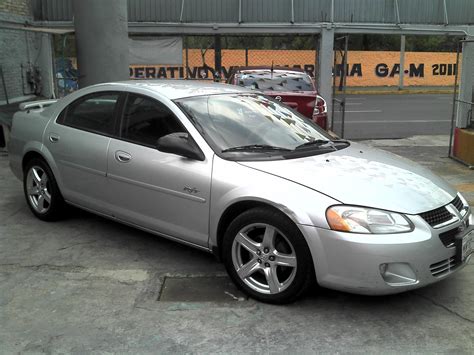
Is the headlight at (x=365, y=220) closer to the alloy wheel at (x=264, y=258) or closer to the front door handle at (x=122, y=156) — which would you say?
the alloy wheel at (x=264, y=258)

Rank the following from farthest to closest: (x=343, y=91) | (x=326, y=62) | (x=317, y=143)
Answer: (x=326, y=62) < (x=343, y=91) < (x=317, y=143)

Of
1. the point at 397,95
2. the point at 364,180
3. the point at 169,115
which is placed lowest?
the point at 397,95

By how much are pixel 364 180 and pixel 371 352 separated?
1168mm

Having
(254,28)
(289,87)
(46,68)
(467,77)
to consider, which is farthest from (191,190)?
(46,68)

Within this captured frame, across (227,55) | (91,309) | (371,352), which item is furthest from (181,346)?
(227,55)

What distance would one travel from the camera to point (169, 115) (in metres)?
4.33

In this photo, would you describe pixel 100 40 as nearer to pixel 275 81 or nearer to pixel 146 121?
pixel 275 81

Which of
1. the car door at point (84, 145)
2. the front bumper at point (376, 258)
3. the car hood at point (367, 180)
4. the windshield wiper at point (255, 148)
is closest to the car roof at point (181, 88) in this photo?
the car door at point (84, 145)

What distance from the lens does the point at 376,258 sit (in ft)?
10.7

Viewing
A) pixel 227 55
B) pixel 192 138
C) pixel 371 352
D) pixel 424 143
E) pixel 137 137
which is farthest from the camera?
pixel 227 55

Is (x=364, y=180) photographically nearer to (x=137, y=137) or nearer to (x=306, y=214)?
(x=306, y=214)

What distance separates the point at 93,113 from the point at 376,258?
305 cm

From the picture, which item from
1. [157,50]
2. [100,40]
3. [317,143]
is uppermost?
[100,40]

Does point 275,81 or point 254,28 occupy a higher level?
point 254,28
